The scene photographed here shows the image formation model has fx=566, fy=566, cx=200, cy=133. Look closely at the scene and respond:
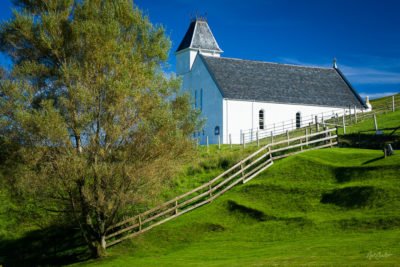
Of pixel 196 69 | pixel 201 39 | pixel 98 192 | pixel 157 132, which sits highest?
pixel 201 39

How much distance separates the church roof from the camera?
7250 centimetres

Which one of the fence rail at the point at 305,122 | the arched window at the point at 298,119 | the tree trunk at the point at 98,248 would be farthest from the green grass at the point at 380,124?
the tree trunk at the point at 98,248

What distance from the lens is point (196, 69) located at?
210 feet

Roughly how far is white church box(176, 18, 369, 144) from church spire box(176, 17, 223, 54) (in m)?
0.54

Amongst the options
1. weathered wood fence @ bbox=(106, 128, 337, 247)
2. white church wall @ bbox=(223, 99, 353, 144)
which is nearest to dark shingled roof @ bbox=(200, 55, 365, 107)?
white church wall @ bbox=(223, 99, 353, 144)

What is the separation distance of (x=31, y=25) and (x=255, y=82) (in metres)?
37.5

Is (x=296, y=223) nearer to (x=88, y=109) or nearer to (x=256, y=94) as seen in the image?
(x=88, y=109)

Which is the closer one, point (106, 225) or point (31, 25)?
point (31, 25)

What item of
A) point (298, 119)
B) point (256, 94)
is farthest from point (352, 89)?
point (256, 94)

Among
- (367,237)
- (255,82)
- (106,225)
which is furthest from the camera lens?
(255,82)

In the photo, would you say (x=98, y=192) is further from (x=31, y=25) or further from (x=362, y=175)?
(x=362, y=175)

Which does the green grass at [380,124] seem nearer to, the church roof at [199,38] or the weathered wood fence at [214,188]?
the weathered wood fence at [214,188]

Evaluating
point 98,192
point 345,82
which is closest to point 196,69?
point 345,82

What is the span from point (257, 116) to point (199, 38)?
17.7 meters
